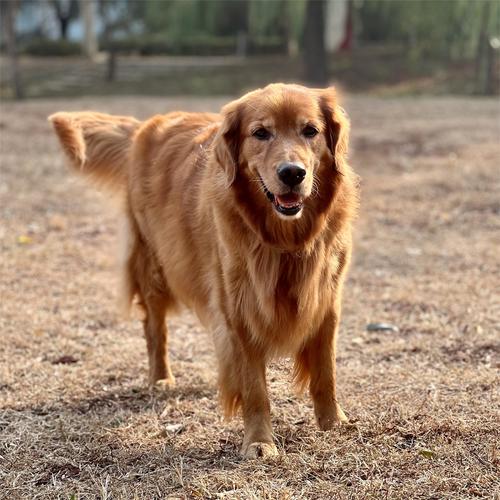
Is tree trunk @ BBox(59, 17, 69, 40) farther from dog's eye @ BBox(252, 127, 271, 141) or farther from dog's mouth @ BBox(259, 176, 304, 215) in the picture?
dog's mouth @ BBox(259, 176, 304, 215)

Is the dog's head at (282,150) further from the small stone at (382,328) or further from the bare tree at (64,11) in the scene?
the bare tree at (64,11)

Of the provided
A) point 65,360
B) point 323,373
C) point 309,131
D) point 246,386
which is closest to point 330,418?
point 323,373

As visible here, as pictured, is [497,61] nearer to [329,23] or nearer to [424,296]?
[329,23]

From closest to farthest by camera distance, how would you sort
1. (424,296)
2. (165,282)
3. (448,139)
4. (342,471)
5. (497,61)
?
1. (342,471)
2. (165,282)
3. (424,296)
4. (448,139)
5. (497,61)

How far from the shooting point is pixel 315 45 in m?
24.5

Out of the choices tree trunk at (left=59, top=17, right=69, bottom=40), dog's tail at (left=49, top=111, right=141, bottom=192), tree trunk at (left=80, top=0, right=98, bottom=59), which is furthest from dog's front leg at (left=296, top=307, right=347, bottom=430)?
tree trunk at (left=59, top=17, right=69, bottom=40)

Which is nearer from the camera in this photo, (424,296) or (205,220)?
(205,220)

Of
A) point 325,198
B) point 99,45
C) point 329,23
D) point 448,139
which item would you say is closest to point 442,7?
point 329,23

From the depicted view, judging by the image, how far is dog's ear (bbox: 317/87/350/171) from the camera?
3648mm

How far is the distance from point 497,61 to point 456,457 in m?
25.7

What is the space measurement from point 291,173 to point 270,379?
161 cm

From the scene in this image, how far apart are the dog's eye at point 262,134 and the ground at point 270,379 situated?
1.32 m

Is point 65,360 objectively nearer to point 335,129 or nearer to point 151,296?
point 151,296

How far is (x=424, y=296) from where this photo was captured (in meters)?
6.02
